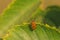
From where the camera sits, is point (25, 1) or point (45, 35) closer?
point (45, 35)

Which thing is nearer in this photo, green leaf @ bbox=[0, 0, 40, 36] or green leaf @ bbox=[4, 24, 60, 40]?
green leaf @ bbox=[4, 24, 60, 40]

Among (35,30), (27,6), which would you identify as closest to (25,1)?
(27,6)

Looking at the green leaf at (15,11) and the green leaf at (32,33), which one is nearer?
the green leaf at (32,33)

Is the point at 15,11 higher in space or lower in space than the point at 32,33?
higher

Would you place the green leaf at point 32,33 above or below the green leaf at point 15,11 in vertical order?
below

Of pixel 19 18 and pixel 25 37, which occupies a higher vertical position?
pixel 19 18

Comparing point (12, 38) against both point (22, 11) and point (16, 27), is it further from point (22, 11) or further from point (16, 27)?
point (22, 11)

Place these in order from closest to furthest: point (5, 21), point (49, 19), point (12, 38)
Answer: point (12, 38) → point (5, 21) → point (49, 19)

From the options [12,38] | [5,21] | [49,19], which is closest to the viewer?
[12,38]

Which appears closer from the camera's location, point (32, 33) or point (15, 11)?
point (32, 33)

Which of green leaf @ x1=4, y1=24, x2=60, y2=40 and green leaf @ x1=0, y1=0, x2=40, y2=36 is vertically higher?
green leaf @ x1=0, y1=0, x2=40, y2=36
